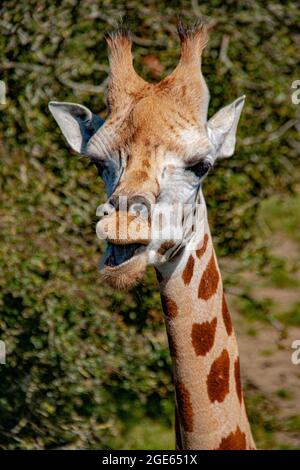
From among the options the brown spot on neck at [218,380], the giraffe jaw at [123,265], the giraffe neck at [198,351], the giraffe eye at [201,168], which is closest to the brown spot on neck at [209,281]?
the giraffe neck at [198,351]

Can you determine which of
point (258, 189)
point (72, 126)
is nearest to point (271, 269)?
point (258, 189)

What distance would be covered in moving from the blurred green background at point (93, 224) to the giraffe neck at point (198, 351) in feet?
6.68

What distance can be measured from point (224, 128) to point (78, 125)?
2.15 feet

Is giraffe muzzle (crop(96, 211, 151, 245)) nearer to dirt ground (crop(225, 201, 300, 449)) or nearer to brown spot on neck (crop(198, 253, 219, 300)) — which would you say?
brown spot on neck (crop(198, 253, 219, 300))

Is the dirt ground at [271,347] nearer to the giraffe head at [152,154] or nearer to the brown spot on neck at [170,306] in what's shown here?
the brown spot on neck at [170,306]

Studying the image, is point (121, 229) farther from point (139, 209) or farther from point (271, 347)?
point (271, 347)

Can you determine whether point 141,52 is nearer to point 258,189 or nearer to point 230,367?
point 258,189

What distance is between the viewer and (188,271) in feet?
13.1

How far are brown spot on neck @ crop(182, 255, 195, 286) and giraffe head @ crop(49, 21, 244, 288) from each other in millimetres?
84

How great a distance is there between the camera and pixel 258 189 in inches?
282

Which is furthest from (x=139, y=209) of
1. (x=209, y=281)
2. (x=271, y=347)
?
(x=271, y=347)

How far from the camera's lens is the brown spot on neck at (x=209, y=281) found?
403 cm

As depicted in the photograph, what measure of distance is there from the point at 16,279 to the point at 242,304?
259cm

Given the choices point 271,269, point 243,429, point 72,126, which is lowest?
point 271,269
